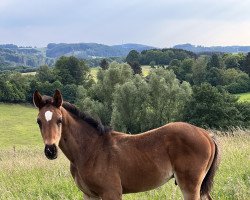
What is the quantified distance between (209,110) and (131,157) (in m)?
39.8

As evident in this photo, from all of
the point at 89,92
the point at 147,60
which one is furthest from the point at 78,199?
the point at 147,60

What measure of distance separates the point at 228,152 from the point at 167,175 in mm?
4545

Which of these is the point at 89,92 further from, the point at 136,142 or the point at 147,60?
the point at 147,60

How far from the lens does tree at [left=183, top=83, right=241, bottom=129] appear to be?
1726 inches

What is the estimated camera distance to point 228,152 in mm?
9570

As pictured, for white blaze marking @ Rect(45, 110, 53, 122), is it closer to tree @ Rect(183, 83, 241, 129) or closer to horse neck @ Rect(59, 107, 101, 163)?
horse neck @ Rect(59, 107, 101, 163)

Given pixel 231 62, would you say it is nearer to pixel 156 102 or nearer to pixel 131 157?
pixel 156 102

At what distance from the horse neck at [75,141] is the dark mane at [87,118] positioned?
4.1 inches

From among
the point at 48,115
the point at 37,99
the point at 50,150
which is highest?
the point at 37,99

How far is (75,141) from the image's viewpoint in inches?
222

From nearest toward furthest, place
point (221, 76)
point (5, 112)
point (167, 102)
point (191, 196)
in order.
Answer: point (191, 196) → point (167, 102) → point (5, 112) → point (221, 76)

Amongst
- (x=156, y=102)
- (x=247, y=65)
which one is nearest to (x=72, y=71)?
(x=247, y=65)

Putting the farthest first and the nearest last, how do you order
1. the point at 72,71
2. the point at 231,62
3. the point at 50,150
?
the point at 231,62 < the point at 72,71 < the point at 50,150

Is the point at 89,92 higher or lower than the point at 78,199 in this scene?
lower
